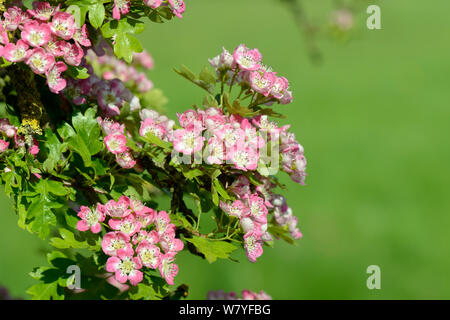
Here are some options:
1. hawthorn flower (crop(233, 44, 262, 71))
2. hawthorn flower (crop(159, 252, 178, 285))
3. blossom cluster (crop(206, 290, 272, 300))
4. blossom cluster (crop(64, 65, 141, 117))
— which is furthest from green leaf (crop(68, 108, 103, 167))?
blossom cluster (crop(206, 290, 272, 300))

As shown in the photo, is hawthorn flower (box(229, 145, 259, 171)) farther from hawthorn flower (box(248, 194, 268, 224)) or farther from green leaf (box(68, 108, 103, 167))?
green leaf (box(68, 108, 103, 167))

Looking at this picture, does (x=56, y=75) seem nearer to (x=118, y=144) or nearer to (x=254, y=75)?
(x=118, y=144)

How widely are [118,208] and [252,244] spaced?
1.37ft

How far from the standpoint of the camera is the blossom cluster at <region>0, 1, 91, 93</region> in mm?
1527

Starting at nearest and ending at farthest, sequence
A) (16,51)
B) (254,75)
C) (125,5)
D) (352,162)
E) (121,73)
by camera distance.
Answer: (16,51) → (125,5) → (254,75) → (121,73) → (352,162)

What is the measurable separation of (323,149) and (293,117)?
256cm

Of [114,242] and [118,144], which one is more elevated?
[118,144]

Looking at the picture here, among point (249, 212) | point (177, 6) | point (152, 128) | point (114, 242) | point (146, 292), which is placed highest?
point (177, 6)

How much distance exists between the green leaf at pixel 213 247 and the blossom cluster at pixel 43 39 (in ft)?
Result: 1.97

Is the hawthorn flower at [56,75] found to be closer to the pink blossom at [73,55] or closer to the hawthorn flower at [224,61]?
the pink blossom at [73,55]

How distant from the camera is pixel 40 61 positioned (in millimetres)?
1540

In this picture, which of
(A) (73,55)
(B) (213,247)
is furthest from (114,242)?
(A) (73,55)

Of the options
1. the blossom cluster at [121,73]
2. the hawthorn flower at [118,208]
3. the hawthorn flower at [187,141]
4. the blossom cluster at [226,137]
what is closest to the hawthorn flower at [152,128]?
the blossom cluster at [226,137]

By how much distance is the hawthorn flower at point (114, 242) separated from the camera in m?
1.59
